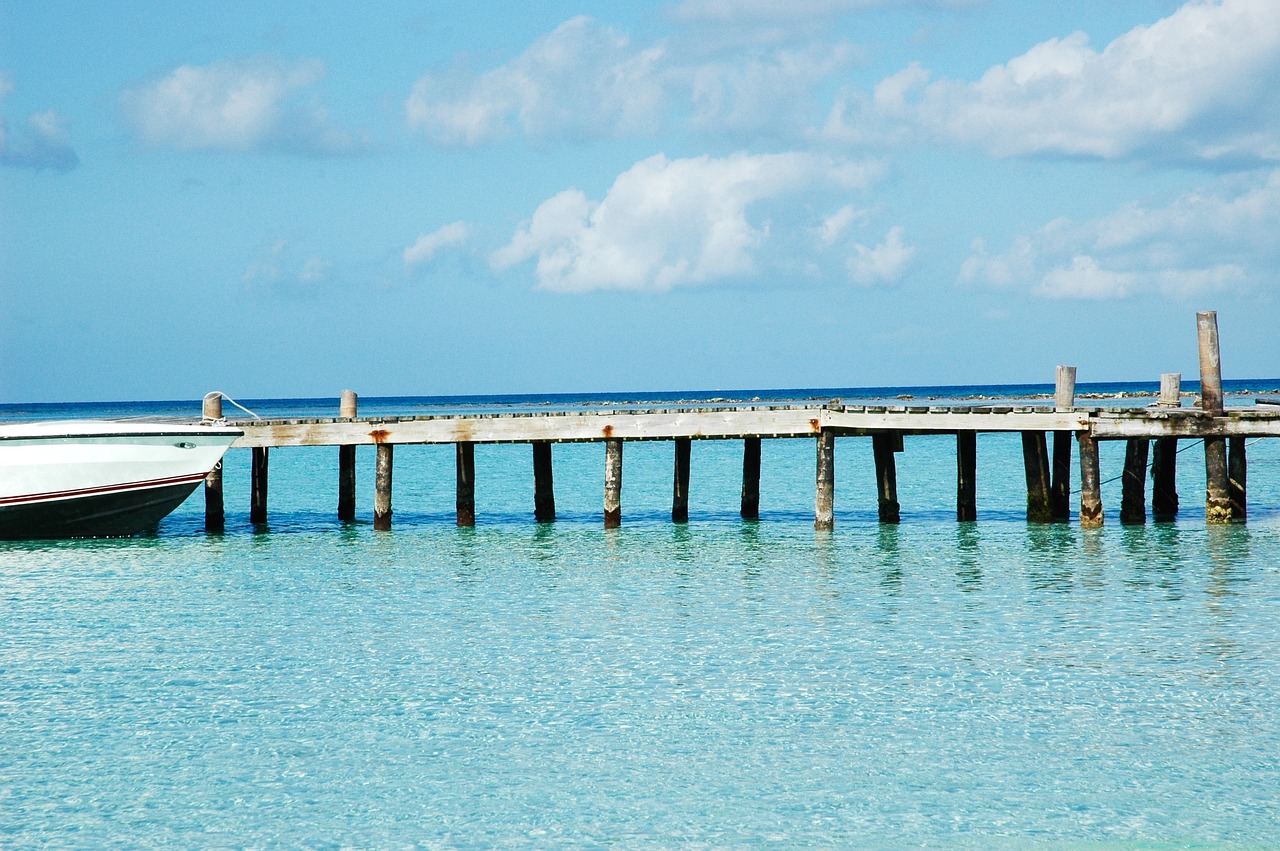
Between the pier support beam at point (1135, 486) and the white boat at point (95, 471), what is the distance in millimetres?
15340

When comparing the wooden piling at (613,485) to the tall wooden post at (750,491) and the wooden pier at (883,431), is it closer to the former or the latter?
the wooden pier at (883,431)

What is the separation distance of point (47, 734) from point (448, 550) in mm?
A: 10762

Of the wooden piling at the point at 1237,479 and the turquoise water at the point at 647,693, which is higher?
the wooden piling at the point at 1237,479

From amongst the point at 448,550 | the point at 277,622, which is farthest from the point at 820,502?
the point at 277,622

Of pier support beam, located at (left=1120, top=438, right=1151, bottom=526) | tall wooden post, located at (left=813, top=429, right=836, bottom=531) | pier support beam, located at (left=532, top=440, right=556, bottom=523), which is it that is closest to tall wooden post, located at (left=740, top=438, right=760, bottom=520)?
tall wooden post, located at (left=813, top=429, right=836, bottom=531)

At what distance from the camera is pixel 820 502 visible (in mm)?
21453

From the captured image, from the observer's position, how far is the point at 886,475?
76.7 ft

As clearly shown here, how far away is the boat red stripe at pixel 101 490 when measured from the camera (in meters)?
20.5

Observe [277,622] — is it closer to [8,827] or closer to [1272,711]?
[8,827]

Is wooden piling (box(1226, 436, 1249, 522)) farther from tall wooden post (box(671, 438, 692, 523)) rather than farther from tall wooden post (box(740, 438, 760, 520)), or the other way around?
tall wooden post (box(671, 438, 692, 523))

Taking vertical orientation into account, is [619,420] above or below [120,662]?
above

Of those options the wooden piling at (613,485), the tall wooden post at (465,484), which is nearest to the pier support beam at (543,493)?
the tall wooden post at (465,484)

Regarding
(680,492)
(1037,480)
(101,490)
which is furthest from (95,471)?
(1037,480)

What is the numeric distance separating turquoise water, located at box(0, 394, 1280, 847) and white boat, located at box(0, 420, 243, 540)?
0.58 metres
